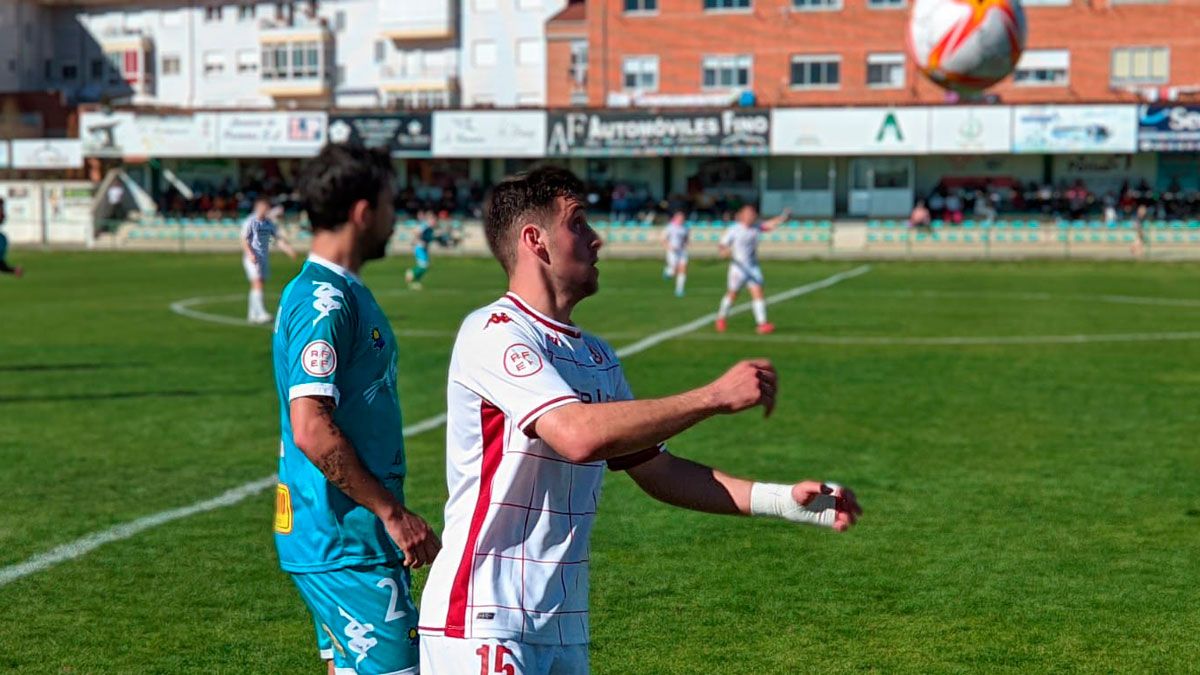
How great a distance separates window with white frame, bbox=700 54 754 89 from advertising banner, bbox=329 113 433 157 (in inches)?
685

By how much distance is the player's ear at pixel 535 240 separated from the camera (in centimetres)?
401

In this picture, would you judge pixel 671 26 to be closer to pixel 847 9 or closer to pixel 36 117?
pixel 847 9

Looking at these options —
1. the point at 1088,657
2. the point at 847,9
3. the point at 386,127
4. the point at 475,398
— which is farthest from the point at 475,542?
the point at 847,9

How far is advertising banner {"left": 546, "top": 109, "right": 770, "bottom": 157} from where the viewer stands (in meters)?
61.6

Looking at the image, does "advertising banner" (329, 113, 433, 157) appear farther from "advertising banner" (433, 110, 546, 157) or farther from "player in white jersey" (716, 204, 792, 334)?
"player in white jersey" (716, 204, 792, 334)

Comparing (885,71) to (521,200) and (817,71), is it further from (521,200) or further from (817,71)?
(521,200)

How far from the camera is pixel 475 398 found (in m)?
3.96

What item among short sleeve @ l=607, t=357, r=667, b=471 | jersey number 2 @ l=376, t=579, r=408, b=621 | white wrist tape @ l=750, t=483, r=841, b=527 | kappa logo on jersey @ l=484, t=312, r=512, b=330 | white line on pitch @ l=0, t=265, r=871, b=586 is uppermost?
kappa logo on jersey @ l=484, t=312, r=512, b=330

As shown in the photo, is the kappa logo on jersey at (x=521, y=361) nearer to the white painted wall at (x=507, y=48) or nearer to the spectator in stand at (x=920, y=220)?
the spectator in stand at (x=920, y=220)

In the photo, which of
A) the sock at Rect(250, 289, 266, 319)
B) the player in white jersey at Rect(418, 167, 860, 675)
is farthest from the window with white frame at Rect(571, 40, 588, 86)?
the player in white jersey at Rect(418, 167, 860, 675)

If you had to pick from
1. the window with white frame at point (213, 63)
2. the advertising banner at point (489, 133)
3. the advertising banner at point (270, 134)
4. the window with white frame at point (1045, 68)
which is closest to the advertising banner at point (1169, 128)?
the window with white frame at point (1045, 68)

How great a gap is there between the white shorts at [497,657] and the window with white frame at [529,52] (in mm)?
83994

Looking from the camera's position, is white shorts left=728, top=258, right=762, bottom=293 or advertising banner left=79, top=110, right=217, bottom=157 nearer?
white shorts left=728, top=258, right=762, bottom=293

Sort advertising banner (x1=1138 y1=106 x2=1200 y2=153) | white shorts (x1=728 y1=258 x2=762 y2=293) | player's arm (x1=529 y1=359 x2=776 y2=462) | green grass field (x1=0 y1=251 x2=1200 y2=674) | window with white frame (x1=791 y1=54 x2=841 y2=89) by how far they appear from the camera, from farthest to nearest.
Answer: window with white frame (x1=791 y1=54 x2=841 y2=89) < advertising banner (x1=1138 y1=106 x2=1200 y2=153) < white shorts (x1=728 y1=258 x2=762 y2=293) < green grass field (x1=0 y1=251 x2=1200 y2=674) < player's arm (x1=529 y1=359 x2=776 y2=462)
